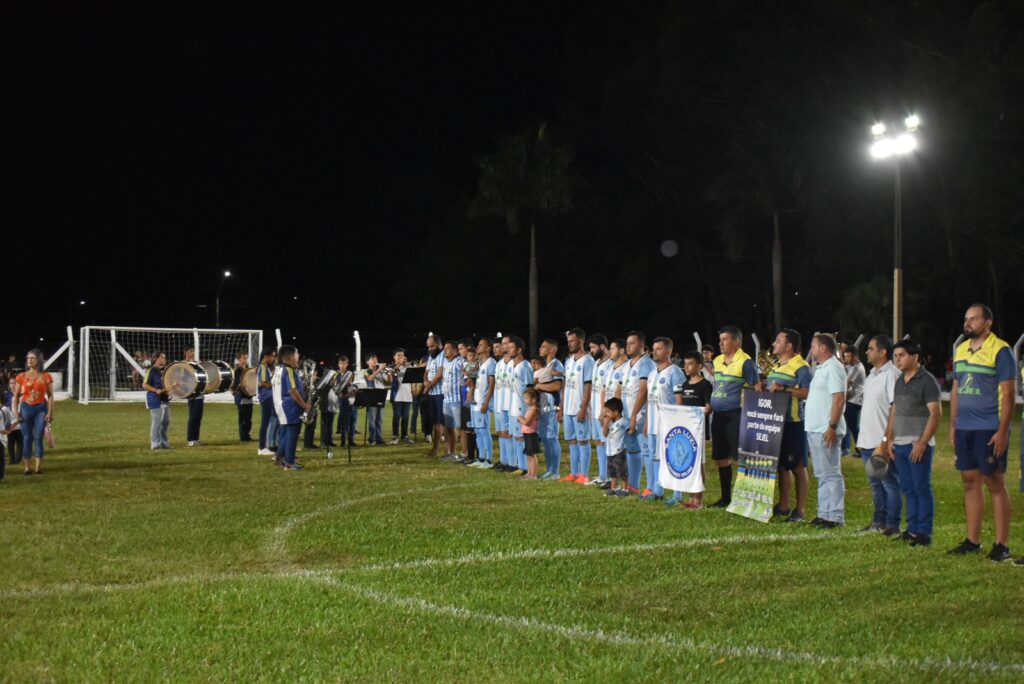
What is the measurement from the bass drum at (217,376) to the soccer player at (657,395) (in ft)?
46.0

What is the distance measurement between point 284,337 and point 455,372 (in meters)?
29.2

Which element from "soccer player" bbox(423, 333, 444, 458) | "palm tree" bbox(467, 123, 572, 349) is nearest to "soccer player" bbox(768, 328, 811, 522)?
"soccer player" bbox(423, 333, 444, 458)

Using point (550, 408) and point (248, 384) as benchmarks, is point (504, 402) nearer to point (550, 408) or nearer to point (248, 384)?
point (550, 408)

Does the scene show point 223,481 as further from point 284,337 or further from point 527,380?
point 284,337

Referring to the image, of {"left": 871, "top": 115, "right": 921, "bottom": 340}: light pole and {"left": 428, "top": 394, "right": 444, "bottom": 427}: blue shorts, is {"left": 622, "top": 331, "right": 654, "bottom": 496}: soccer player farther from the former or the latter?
{"left": 871, "top": 115, "right": 921, "bottom": 340}: light pole

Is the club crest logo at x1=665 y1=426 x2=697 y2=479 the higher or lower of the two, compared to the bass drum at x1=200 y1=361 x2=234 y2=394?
lower

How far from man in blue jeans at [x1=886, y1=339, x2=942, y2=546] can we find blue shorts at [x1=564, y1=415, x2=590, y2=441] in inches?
223

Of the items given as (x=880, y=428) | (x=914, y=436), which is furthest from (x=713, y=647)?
(x=880, y=428)

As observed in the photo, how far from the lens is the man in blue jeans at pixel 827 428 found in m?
10.8

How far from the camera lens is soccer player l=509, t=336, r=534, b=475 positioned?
1638 cm

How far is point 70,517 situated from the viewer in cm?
1162

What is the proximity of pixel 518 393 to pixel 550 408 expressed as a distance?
792 mm

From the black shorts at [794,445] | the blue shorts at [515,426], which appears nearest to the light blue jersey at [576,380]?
the blue shorts at [515,426]

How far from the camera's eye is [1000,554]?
8.94 m
